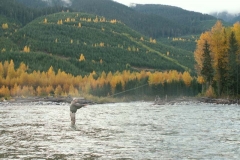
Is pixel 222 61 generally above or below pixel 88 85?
above

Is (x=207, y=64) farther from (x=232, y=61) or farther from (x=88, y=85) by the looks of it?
(x=88, y=85)

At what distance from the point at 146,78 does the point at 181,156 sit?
397 feet

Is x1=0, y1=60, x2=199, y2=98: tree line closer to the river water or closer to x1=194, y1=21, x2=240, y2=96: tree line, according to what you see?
x1=194, y1=21, x2=240, y2=96: tree line

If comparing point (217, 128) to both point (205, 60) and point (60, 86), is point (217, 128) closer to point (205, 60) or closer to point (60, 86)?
point (205, 60)

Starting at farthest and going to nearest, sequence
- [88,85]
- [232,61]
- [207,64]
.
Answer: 1. [88,85]
2. [207,64]
3. [232,61]

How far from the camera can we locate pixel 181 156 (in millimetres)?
20359

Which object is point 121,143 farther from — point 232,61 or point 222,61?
point 222,61

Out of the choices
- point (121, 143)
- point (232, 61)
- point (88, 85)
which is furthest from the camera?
point (88, 85)

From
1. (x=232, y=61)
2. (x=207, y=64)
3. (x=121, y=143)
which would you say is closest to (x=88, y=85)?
(x=207, y=64)

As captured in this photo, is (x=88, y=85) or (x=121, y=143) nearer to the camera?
(x=121, y=143)

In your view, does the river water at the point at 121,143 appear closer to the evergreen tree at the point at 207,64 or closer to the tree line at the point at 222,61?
the tree line at the point at 222,61

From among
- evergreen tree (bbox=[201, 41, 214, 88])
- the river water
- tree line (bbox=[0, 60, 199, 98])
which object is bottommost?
tree line (bbox=[0, 60, 199, 98])

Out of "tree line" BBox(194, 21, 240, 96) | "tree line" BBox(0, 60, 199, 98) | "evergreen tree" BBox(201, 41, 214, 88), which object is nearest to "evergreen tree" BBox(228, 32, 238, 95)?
"tree line" BBox(194, 21, 240, 96)

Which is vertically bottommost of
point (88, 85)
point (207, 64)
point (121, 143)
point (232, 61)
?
point (88, 85)
